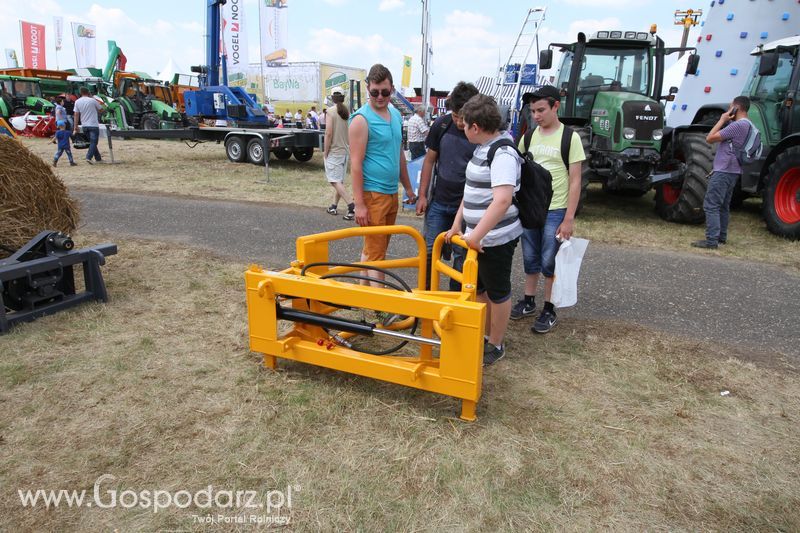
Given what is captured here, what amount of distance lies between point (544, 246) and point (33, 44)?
4676 centimetres

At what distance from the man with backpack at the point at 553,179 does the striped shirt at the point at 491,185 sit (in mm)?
567

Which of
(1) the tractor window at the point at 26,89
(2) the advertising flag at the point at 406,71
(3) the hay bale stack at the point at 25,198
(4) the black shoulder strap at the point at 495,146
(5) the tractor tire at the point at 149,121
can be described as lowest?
(3) the hay bale stack at the point at 25,198

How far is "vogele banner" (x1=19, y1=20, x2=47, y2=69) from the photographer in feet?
122

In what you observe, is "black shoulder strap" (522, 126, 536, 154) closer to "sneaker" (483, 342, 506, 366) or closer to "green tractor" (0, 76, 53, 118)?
"sneaker" (483, 342, 506, 366)

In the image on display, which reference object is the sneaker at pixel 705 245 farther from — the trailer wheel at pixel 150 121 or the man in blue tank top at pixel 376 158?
the trailer wheel at pixel 150 121

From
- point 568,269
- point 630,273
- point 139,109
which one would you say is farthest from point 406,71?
point 568,269

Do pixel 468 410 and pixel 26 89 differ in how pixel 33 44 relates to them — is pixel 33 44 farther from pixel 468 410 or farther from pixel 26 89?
pixel 468 410

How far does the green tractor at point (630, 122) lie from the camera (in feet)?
25.4

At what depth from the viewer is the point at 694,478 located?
2398mm

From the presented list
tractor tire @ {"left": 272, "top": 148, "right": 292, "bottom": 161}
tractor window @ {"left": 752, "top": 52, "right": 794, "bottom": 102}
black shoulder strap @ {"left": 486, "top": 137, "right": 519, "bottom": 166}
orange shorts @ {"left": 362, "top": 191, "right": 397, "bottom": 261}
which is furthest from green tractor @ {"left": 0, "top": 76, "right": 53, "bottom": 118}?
black shoulder strap @ {"left": 486, "top": 137, "right": 519, "bottom": 166}

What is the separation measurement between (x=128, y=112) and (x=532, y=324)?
23.5 metres

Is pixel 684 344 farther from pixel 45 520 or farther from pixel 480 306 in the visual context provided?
pixel 45 520

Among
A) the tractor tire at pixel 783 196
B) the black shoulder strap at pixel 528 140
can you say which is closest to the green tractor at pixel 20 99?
the black shoulder strap at pixel 528 140

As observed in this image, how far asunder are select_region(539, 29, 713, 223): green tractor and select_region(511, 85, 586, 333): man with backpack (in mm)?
4232
